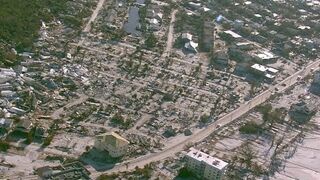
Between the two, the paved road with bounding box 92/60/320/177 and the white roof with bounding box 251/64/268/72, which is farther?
the white roof with bounding box 251/64/268/72

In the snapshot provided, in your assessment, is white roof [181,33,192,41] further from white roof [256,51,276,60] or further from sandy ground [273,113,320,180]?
sandy ground [273,113,320,180]

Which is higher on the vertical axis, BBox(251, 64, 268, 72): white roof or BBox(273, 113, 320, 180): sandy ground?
BBox(251, 64, 268, 72): white roof

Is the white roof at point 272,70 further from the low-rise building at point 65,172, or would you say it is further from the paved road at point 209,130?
the low-rise building at point 65,172

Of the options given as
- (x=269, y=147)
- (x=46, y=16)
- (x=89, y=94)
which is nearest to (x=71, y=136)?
(x=89, y=94)

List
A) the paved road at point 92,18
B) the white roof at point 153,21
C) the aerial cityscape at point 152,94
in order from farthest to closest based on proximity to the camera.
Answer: the white roof at point 153,21, the paved road at point 92,18, the aerial cityscape at point 152,94

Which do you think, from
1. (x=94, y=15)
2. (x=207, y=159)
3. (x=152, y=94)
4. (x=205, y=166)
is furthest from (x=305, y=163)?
(x=94, y=15)

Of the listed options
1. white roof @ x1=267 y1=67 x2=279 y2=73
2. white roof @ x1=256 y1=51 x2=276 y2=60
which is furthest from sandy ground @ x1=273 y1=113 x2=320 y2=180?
white roof @ x1=256 y1=51 x2=276 y2=60

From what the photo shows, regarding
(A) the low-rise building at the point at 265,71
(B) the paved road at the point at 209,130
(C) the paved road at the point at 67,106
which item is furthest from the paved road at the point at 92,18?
(B) the paved road at the point at 209,130
